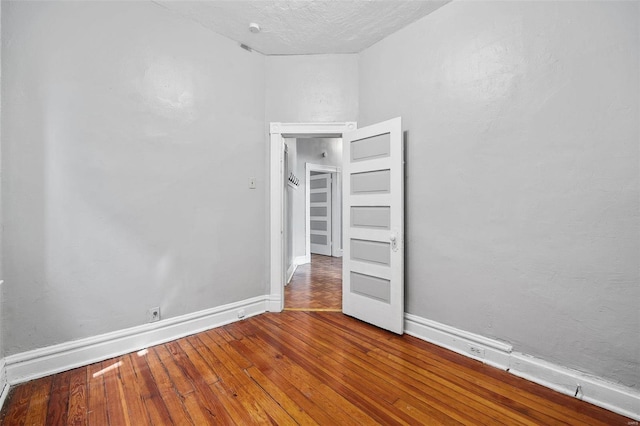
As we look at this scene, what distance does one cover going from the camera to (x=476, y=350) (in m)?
2.20

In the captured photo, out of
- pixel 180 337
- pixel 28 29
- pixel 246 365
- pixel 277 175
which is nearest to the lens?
pixel 28 29

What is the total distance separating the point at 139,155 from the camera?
2355mm

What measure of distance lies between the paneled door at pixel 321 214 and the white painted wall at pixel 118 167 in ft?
13.9

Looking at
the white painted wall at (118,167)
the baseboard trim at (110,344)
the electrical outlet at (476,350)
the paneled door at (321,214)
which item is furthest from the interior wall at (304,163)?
the electrical outlet at (476,350)

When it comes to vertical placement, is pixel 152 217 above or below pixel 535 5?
below

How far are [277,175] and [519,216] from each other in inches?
90.0

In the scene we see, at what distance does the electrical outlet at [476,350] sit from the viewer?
7.13ft

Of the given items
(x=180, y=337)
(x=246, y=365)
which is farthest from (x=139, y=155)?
(x=246, y=365)

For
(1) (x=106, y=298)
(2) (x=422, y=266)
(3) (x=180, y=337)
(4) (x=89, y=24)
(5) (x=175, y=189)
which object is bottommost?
(3) (x=180, y=337)

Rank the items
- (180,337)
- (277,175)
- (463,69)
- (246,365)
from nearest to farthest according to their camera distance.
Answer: (246,365) → (463,69) → (180,337) → (277,175)

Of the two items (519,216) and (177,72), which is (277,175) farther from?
(519,216)

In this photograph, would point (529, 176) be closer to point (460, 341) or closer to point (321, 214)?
point (460, 341)

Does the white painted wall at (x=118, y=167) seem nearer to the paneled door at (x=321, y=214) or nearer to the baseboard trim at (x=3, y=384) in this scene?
the baseboard trim at (x=3, y=384)

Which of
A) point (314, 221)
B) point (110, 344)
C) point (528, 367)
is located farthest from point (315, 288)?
point (314, 221)
